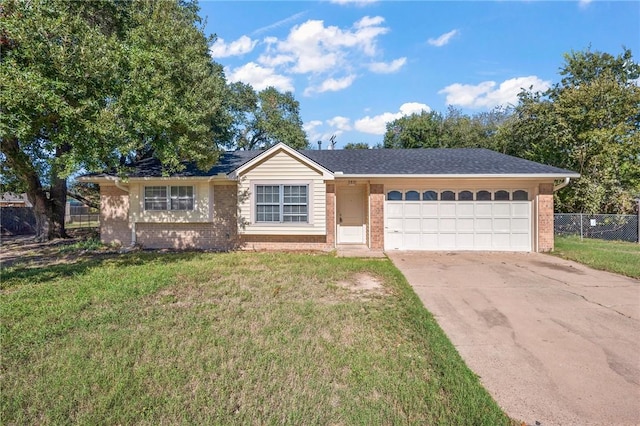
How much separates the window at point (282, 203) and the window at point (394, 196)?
3022mm

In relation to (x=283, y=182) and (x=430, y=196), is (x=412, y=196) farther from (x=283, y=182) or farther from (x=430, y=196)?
(x=283, y=182)

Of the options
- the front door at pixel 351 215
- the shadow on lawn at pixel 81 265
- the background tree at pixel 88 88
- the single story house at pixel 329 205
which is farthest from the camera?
the front door at pixel 351 215

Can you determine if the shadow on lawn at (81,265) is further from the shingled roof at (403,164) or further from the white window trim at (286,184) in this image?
the shingled roof at (403,164)

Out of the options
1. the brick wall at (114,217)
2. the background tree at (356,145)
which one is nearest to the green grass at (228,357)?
the brick wall at (114,217)

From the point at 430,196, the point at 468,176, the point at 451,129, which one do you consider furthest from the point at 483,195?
the point at 451,129

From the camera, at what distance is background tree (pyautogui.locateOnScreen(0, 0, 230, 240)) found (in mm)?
5824

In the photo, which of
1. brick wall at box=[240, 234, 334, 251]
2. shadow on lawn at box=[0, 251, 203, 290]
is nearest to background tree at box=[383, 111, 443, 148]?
brick wall at box=[240, 234, 334, 251]

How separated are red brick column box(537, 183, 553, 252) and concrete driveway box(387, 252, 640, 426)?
2313 millimetres

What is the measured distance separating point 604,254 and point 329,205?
904 centimetres

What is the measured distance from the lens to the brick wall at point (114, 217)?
480 inches

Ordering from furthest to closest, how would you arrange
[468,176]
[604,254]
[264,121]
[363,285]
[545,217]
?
[264,121] < [545,217] < [468,176] < [604,254] < [363,285]

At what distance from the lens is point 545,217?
34.9ft

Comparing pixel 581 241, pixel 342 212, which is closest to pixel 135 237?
pixel 342 212

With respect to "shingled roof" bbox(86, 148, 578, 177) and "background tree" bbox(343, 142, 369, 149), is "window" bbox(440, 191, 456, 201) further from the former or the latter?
"background tree" bbox(343, 142, 369, 149)
